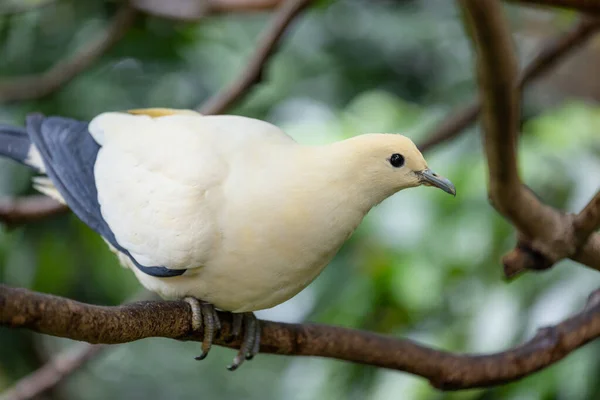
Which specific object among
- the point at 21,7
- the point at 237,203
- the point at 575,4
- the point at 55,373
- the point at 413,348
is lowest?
the point at 55,373

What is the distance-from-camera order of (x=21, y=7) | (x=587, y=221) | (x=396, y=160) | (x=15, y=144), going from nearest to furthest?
1. (x=396, y=160)
2. (x=587, y=221)
3. (x=15, y=144)
4. (x=21, y=7)

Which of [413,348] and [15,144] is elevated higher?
[15,144]

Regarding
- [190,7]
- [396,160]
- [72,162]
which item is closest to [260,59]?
[72,162]

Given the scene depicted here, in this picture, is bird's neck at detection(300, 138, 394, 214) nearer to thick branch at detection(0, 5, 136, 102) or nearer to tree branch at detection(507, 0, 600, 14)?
tree branch at detection(507, 0, 600, 14)

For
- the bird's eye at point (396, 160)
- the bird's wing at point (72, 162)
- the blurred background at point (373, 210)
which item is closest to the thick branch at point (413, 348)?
the bird's wing at point (72, 162)

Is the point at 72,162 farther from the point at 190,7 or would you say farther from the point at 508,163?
the point at 190,7

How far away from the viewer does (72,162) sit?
4.81 ft

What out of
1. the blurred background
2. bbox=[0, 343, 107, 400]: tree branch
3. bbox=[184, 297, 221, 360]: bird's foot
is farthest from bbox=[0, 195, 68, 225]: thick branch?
the blurred background

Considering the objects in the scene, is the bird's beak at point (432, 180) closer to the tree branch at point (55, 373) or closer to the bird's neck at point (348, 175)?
the bird's neck at point (348, 175)

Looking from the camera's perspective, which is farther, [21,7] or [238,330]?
[21,7]

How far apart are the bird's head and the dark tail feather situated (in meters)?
0.72

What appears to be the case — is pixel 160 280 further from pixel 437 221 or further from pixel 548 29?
pixel 548 29

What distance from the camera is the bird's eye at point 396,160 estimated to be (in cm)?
116

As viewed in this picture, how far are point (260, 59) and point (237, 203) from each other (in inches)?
32.5
